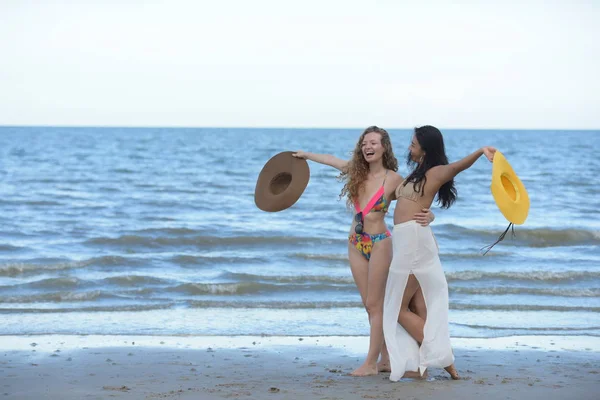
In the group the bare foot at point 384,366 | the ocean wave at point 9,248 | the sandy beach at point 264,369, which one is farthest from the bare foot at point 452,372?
the ocean wave at point 9,248

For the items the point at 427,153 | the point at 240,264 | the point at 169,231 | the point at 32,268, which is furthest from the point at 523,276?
the point at 32,268

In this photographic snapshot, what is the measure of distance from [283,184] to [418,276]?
1422 millimetres

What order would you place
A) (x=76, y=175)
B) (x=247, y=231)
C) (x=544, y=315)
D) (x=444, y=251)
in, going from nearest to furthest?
(x=544, y=315) → (x=444, y=251) → (x=247, y=231) → (x=76, y=175)

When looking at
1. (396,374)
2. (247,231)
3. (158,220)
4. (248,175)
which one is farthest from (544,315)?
(248,175)

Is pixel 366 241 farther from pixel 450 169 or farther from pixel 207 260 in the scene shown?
pixel 207 260

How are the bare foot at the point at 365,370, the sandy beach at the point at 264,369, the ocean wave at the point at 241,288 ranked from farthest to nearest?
the ocean wave at the point at 241,288 < the bare foot at the point at 365,370 < the sandy beach at the point at 264,369

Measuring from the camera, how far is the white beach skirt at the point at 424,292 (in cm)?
538

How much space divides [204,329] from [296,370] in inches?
71.2

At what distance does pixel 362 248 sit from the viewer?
5648 millimetres

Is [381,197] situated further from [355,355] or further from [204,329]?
[204,329]

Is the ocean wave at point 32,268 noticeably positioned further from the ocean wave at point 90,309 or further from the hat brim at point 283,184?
the hat brim at point 283,184

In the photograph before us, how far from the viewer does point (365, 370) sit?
5723mm

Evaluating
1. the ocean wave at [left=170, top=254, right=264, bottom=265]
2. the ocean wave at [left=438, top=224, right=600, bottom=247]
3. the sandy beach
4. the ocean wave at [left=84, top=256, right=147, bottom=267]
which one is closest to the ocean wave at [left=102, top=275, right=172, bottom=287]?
the ocean wave at [left=84, top=256, right=147, bottom=267]

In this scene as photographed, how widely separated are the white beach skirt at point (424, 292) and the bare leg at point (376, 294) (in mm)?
131
